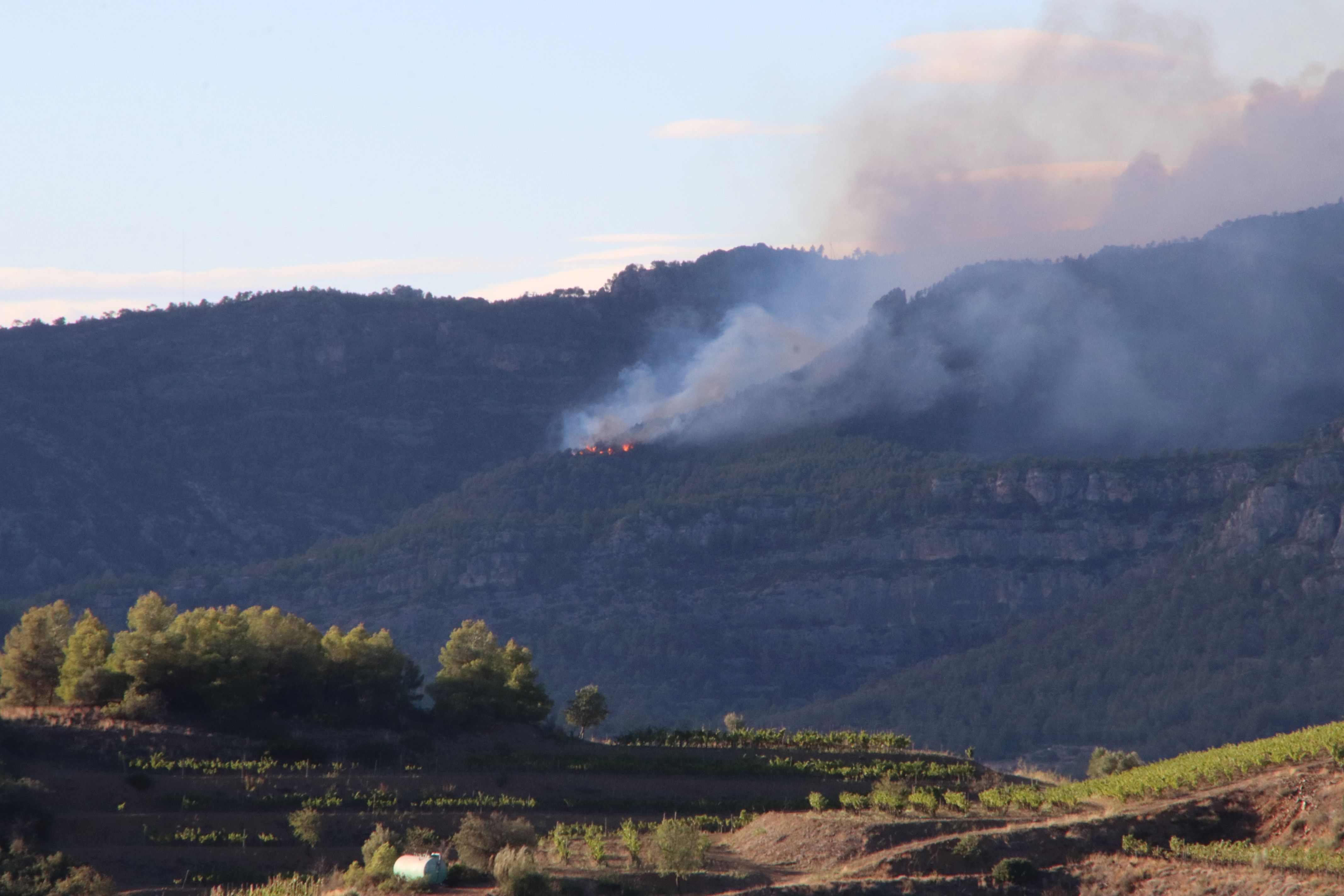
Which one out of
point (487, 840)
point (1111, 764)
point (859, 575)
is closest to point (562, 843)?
point (487, 840)

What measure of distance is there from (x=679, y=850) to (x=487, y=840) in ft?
17.6

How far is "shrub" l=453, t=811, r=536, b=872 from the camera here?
141ft

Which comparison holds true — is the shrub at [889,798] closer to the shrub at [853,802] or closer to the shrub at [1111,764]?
the shrub at [853,802]

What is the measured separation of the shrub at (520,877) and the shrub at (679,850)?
359 centimetres

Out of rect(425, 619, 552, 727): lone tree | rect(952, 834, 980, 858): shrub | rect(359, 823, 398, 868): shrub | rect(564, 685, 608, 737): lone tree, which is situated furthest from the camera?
rect(564, 685, 608, 737): lone tree

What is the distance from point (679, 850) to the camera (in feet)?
136

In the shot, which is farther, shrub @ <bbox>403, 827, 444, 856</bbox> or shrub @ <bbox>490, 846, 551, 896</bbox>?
shrub @ <bbox>403, 827, 444, 856</bbox>

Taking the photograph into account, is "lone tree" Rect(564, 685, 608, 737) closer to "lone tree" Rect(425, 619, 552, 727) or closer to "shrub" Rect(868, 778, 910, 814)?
"lone tree" Rect(425, 619, 552, 727)

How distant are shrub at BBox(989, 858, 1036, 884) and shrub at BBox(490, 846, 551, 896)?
10.6 meters

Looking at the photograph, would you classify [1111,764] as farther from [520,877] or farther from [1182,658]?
[1182,658]

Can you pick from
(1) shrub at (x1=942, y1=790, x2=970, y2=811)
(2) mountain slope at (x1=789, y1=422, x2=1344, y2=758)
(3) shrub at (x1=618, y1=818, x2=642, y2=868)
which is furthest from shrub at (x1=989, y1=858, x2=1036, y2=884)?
(2) mountain slope at (x1=789, y1=422, x2=1344, y2=758)

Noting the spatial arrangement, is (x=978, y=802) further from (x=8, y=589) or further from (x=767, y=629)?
(x=8, y=589)

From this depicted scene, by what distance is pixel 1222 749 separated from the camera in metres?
50.7

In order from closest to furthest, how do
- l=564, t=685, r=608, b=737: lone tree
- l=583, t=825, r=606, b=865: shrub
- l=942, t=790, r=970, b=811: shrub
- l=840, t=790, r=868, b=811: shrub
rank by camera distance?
l=583, t=825, r=606, b=865: shrub, l=942, t=790, r=970, b=811: shrub, l=840, t=790, r=868, b=811: shrub, l=564, t=685, r=608, b=737: lone tree
